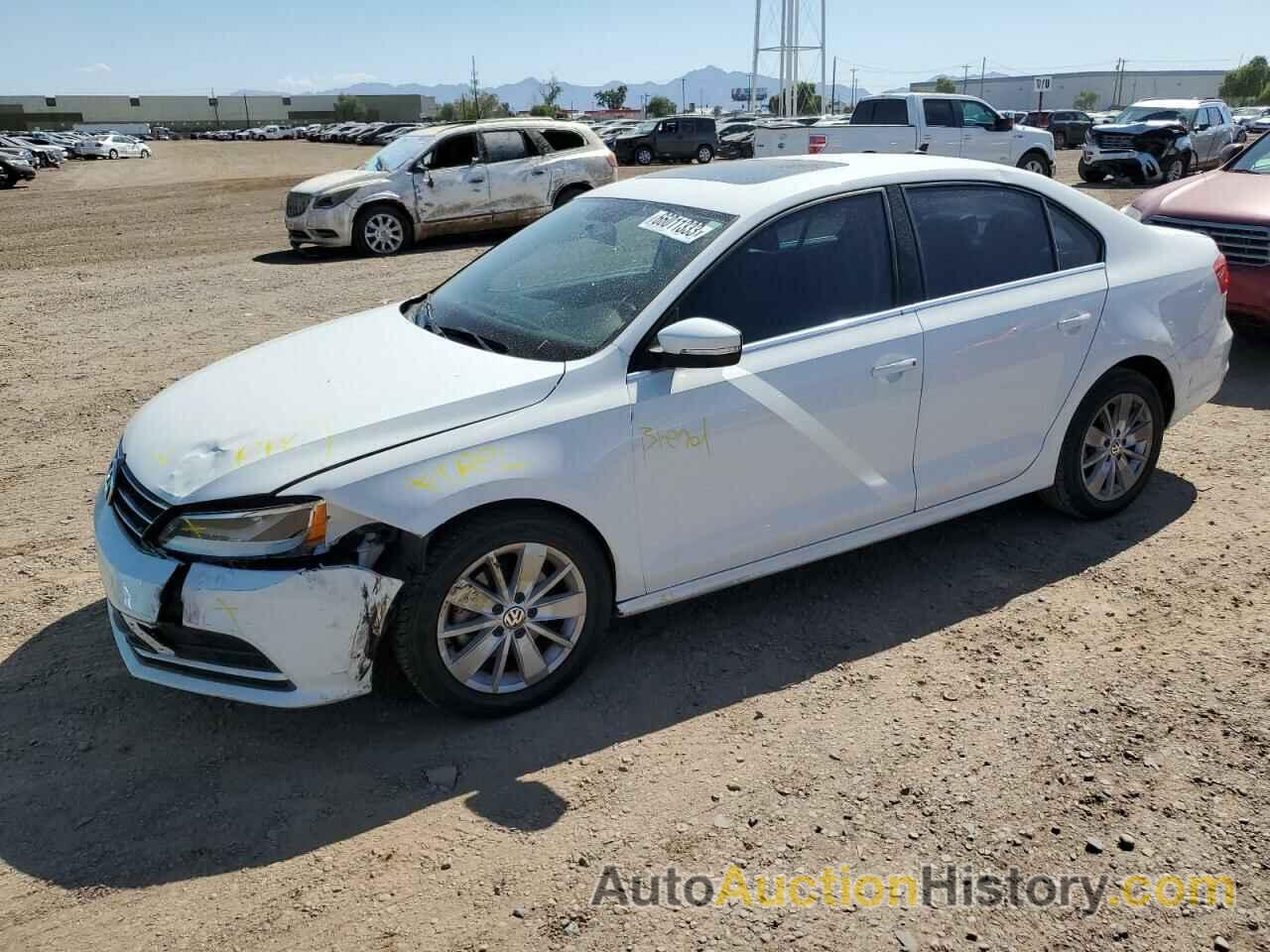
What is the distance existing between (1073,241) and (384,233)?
11.0m

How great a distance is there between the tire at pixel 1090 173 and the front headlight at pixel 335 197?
49.7ft

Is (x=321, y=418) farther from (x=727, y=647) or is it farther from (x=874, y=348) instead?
(x=874, y=348)

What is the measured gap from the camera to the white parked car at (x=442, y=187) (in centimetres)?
1385

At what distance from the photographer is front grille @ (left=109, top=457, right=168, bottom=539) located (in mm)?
3311

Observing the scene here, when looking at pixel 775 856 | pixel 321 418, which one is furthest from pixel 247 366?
pixel 775 856

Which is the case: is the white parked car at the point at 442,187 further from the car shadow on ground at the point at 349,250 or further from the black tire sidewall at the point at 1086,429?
the black tire sidewall at the point at 1086,429

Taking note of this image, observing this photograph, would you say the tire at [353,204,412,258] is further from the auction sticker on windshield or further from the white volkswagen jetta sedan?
the auction sticker on windshield

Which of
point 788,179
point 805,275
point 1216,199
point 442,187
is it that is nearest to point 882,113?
point 442,187

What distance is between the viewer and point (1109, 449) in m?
4.88

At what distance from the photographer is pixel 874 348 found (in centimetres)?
399

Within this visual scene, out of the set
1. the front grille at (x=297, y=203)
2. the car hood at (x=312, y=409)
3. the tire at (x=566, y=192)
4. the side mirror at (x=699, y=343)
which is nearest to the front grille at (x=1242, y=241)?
the side mirror at (x=699, y=343)

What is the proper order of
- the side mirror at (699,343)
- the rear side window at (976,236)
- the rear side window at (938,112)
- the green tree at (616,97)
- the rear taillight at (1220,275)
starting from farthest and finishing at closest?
1. the green tree at (616,97)
2. the rear side window at (938,112)
3. the rear taillight at (1220,275)
4. the rear side window at (976,236)
5. the side mirror at (699,343)

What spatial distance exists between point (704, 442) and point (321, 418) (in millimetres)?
1271

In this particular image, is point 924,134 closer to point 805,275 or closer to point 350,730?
point 805,275
